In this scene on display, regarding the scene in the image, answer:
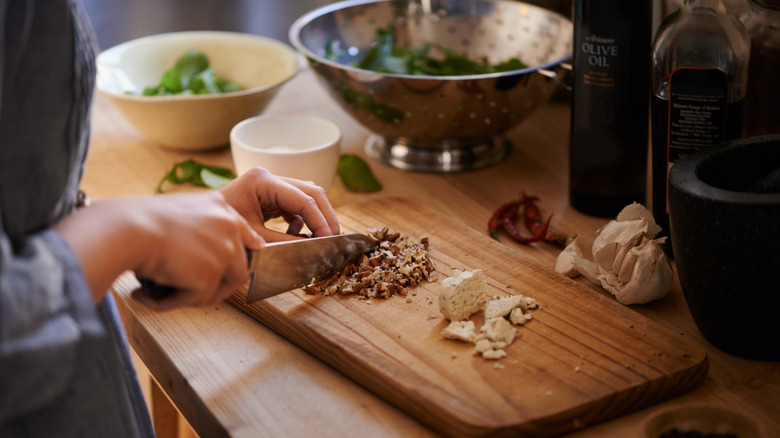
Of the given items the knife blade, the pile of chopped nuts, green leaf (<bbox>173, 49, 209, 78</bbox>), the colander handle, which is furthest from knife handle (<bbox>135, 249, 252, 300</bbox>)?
green leaf (<bbox>173, 49, 209, 78</bbox>)

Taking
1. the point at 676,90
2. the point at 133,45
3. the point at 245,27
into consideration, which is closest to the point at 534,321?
the point at 676,90

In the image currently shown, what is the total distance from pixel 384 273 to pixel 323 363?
6.3 inches

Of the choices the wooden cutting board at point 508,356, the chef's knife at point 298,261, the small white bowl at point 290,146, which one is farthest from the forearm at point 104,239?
the small white bowl at point 290,146

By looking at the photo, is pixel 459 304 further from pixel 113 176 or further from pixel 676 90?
pixel 113 176

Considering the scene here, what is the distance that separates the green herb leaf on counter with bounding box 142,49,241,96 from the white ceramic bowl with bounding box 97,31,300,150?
0.03 metres

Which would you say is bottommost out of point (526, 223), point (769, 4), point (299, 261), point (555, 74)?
point (526, 223)

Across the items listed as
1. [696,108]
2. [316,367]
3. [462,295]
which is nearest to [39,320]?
[316,367]

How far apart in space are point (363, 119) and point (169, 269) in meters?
0.77

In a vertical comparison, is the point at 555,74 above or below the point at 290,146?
above

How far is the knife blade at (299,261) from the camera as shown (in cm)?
92

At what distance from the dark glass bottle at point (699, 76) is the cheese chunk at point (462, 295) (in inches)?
Result: 12.9

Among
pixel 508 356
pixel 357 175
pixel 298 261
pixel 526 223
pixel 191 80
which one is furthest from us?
pixel 191 80

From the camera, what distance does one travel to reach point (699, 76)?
998mm

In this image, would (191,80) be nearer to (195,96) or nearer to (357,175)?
(195,96)
